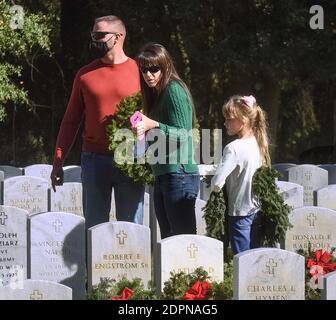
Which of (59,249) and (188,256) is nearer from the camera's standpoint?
(188,256)

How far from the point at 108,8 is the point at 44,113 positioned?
12.6ft

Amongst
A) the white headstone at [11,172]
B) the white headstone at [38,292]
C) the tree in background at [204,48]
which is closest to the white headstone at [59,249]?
the white headstone at [38,292]

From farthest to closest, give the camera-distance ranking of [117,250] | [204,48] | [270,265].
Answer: [204,48], [117,250], [270,265]

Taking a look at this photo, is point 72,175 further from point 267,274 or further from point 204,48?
point 267,274

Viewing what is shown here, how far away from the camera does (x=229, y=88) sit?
2033cm

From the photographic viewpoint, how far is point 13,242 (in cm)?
850

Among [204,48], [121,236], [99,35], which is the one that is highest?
[204,48]

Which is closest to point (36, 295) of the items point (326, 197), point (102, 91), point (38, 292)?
point (38, 292)

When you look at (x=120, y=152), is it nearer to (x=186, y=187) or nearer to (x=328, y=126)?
(x=186, y=187)

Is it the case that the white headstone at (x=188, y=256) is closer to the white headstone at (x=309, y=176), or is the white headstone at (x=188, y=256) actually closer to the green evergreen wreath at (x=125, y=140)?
the green evergreen wreath at (x=125, y=140)

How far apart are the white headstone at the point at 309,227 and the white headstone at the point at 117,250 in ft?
4.78

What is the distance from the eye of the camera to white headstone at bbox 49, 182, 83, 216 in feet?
36.0

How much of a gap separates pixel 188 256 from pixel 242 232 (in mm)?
713

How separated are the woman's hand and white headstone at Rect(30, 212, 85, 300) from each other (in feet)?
4.48
